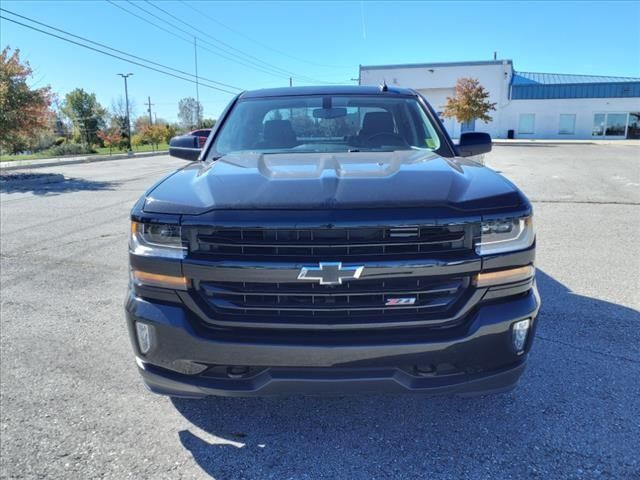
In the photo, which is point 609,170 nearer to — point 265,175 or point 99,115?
point 265,175

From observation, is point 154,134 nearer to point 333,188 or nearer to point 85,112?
point 85,112

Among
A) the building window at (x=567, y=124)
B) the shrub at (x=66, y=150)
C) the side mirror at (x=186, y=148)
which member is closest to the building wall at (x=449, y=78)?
the building window at (x=567, y=124)

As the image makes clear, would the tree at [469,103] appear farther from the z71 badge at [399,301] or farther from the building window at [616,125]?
the z71 badge at [399,301]

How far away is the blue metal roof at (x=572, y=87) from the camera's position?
4247cm

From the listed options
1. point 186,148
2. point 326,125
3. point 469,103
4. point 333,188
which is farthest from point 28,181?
point 469,103

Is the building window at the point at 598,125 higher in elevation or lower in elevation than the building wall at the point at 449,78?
lower

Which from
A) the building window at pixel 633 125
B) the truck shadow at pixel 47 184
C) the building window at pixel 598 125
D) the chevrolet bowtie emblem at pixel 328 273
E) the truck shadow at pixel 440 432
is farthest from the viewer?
the building window at pixel 598 125

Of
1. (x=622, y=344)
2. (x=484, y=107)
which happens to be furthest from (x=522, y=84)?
(x=622, y=344)

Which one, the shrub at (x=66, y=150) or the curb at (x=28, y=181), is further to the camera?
the shrub at (x=66, y=150)

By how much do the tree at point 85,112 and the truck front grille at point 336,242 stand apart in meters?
66.3

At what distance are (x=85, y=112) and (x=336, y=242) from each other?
73.1 m

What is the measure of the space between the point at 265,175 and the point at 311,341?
0.85 metres

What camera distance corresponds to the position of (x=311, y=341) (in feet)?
6.59

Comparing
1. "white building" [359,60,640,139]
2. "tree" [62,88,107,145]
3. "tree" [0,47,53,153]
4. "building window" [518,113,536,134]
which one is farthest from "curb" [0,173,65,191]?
"tree" [62,88,107,145]
